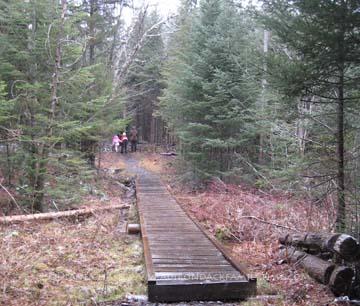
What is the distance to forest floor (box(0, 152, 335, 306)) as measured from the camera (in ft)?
18.8

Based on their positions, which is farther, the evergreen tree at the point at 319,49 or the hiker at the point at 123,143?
the hiker at the point at 123,143

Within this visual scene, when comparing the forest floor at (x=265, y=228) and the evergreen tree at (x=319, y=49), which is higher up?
the evergreen tree at (x=319, y=49)

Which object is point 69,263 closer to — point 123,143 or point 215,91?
point 215,91

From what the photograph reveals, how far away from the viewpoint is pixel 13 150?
12.5m

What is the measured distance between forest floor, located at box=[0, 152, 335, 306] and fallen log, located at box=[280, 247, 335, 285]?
124mm

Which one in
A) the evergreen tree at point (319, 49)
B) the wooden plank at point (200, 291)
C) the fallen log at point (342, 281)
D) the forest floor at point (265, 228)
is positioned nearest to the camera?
the fallen log at point (342, 281)

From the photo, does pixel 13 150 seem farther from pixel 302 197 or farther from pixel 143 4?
pixel 143 4

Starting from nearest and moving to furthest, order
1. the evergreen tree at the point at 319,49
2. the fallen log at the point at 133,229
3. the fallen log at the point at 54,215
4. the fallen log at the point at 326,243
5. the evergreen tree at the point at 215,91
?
the fallen log at the point at 326,243, the evergreen tree at the point at 319,49, the fallen log at the point at 54,215, the fallen log at the point at 133,229, the evergreen tree at the point at 215,91

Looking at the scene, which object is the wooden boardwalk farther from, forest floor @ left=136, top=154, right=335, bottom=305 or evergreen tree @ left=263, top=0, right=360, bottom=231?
evergreen tree @ left=263, top=0, right=360, bottom=231

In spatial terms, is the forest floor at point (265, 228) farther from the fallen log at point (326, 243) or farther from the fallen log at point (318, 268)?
the fallen log at point (326, 243)

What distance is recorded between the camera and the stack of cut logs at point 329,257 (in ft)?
18.3

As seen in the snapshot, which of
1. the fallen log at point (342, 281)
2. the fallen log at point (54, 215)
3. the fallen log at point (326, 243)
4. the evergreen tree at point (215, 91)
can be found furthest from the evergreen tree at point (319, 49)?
Answer: the evergreen tree at point (215, 91)

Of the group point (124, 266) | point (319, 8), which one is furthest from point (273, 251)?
point (319, 8)

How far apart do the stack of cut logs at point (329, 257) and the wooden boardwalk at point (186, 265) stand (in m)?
1.17
